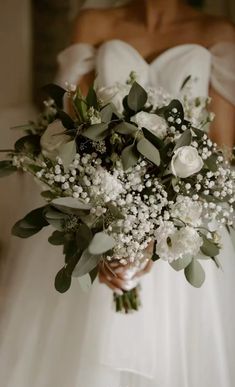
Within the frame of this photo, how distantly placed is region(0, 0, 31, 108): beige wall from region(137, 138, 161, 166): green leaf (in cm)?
102

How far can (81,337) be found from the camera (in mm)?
1062

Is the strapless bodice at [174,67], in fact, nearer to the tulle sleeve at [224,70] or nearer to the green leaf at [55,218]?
the tulle sleeve at [224,70]

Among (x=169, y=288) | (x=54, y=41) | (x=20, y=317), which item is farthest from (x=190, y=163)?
(x=54, y=41)

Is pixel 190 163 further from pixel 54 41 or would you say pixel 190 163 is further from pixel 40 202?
pixel 54 41

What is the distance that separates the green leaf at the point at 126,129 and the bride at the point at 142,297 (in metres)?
0.30

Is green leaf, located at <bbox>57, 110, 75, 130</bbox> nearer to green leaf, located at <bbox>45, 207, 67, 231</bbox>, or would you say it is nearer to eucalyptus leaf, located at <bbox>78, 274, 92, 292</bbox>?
green leaf, located at <bbox>45, 207, 67, 231</bbox>

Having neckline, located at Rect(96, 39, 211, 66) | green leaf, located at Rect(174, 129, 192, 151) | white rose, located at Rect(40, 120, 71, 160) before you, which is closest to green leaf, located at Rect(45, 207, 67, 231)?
white rose, located at Rect(40, 120, 71, 160)

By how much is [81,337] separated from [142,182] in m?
0.45

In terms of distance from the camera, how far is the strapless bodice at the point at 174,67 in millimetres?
1169

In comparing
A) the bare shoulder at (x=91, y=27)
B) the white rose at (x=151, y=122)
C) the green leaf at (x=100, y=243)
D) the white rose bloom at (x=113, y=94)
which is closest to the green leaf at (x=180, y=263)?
the green leaf at (x=100, y=243)

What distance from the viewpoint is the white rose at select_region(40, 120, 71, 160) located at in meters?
0.85

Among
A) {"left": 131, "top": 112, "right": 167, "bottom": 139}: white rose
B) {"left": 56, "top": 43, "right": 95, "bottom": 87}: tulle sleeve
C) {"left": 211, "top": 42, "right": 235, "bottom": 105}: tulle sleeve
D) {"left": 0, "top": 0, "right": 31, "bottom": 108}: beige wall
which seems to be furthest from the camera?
{"left": 0, "top": 0, "right": 31, "bottom": 108}: beige wall

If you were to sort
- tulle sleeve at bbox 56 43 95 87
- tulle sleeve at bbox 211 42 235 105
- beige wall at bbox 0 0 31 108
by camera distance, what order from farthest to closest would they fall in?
beige wall at bbox 0 0 31 108 → tulle sleeve at bbox 56 43 95 87 → tulle sleeve at bbox 211 42 235 105

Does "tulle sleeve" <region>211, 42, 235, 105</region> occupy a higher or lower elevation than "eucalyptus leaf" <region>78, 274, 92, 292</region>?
higher
